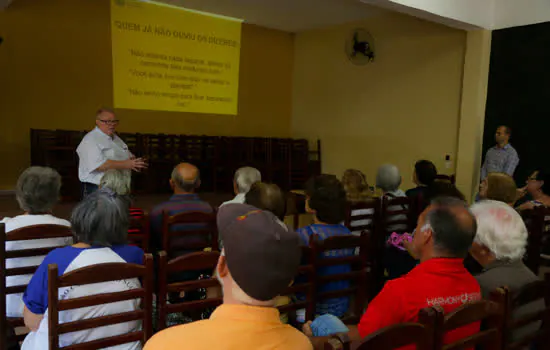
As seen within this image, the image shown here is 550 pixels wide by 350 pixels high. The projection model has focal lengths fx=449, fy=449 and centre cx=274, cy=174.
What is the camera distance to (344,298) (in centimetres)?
222

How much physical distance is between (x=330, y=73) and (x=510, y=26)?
3.40 meters

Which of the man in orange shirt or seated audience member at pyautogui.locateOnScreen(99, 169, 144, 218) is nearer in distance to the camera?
the man in orange shirt

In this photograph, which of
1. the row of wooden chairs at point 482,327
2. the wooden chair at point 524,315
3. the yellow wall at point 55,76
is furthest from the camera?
the yellow wall at point 55,76

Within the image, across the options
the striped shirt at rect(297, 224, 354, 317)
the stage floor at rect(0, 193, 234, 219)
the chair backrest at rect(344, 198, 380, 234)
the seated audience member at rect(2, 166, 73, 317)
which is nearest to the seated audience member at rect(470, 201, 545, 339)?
the striped shirt at rect(297, 224, 354, 317)

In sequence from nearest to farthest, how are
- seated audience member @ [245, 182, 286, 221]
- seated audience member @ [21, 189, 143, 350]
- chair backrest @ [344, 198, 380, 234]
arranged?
seated audience member @ [21, 189, 143, 350], seated audience member @ [245, 182, 286, 221], chair backrest @ [344, 198, 380, 234]

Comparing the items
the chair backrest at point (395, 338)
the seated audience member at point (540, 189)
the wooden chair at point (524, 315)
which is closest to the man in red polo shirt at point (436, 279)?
the wooden chair at point (524, 315)

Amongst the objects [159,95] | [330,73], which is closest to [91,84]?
[159,95]

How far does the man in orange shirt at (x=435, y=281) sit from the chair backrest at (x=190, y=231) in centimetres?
122

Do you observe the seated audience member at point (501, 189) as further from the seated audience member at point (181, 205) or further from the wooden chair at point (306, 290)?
the seated audience member at point (181, 205)

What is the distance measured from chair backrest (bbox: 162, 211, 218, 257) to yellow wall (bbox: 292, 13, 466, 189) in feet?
15.9

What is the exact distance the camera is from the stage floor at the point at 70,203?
5.32 meters

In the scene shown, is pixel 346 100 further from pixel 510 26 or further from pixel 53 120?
pixel 53 120

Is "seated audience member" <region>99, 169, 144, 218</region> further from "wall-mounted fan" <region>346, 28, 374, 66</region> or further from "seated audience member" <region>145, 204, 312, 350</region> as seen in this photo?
"wall-mounted fan" <region>346, 28, 374, 66</region>

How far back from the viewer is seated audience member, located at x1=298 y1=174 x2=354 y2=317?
216 centimetres
